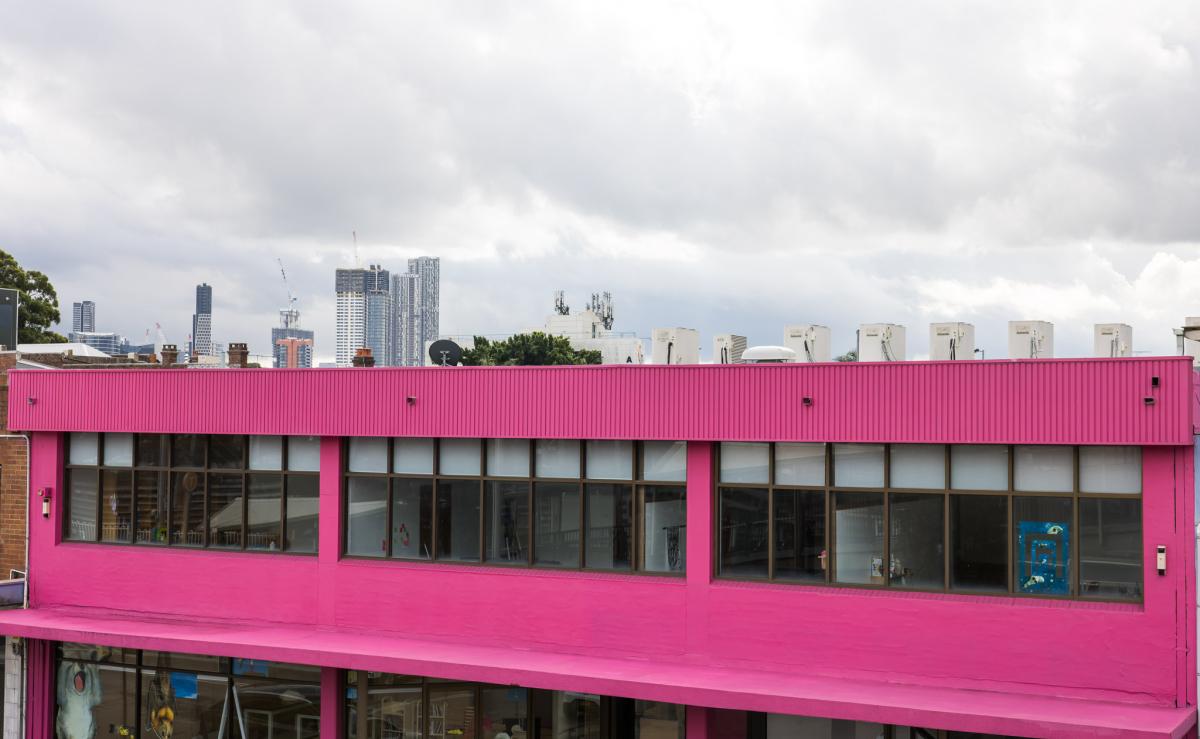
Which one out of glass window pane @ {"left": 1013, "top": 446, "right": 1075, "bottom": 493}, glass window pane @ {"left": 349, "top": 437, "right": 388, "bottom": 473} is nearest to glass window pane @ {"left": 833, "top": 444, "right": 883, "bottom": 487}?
glass window pane @ {"left": 1013, "top": 446, "right": 1075, "bottom": 493}

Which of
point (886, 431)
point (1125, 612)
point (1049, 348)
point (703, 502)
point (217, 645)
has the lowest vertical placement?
point (217, 645)

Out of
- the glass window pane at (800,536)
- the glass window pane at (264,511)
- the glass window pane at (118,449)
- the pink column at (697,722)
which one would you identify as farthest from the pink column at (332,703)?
the glass window pane at (800,536)

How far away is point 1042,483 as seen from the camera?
14.6 meters

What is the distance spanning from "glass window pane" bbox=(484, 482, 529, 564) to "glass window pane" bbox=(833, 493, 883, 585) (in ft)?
15.2

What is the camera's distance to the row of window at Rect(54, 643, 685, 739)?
1711 centimetres

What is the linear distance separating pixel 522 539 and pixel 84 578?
834 cm

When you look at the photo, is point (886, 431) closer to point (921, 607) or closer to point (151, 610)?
point (921, 607)

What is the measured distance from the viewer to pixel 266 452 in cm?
1917

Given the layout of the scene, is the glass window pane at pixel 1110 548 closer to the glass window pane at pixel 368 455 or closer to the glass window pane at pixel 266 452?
the glass window pane at pixel 368 455

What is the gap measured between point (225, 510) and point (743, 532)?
8.78 meters

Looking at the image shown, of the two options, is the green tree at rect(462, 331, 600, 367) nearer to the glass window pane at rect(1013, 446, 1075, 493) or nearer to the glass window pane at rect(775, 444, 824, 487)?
the glass window pane at rect(775, 444, 824, 487)

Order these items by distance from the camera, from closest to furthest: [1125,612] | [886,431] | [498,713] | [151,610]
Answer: [1125,612]
[886,431]
[498,713]
[151,610]

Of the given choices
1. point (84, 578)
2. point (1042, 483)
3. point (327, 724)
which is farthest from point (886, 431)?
point (84, 578)

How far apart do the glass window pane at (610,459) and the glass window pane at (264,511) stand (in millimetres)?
5393
